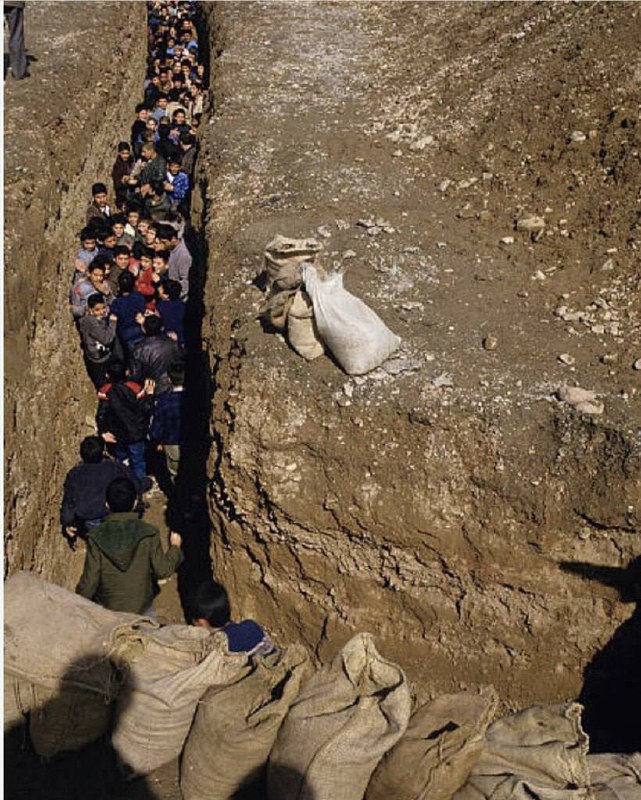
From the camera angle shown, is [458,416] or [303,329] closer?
[458,416]

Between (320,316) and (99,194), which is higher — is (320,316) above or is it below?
above

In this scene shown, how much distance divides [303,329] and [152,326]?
6.82 ft

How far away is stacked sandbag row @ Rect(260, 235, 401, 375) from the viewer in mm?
6527

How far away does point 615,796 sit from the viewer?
4.48 metres

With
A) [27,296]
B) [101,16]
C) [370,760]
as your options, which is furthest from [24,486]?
[101,16]

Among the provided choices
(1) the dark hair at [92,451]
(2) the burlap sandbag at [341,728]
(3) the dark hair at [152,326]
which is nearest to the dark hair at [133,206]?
(3) the dark hair at [152,326]

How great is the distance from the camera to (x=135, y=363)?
27.3ft

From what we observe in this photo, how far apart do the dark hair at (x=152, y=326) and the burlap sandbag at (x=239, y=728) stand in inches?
165

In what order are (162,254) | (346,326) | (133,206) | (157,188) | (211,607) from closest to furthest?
(211,607) → (346,326) → (162,254) → (133,206) → (157,188)

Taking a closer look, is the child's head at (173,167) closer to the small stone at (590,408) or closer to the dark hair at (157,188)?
the dark hair at (157,188)

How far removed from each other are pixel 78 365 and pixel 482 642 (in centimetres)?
502

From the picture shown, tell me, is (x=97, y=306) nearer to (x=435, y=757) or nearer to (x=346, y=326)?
(x=346, y=326)

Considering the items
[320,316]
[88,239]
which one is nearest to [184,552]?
[320,316]

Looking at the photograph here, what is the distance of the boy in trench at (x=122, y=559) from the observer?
6375 millimetres
